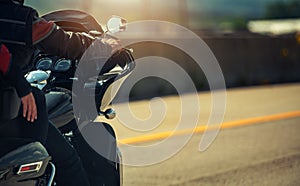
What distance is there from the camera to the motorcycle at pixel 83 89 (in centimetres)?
363

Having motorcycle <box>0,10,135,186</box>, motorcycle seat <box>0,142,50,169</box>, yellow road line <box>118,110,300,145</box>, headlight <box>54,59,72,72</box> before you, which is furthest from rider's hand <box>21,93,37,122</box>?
yellow road line <box>118,110,300,145</box>

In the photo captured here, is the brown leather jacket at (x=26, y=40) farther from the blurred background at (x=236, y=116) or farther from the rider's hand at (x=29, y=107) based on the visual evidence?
the blurred background at (x=236, y=116)

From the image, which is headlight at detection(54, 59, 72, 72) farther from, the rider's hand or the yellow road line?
the yellow road line

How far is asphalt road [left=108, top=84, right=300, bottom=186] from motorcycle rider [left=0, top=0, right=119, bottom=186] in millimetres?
3326

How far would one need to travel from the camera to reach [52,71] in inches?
151

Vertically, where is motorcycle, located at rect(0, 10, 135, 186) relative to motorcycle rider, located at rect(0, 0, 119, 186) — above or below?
below

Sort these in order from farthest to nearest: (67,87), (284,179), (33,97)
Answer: (284,179) < (67,87) < (33,97)

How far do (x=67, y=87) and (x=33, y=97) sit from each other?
733mm

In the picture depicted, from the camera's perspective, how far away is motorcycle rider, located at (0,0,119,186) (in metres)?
2.98

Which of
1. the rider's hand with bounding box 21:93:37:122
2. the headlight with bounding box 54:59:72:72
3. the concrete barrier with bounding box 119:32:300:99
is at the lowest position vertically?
the concrete barrier with bounding box 119:32:300:99

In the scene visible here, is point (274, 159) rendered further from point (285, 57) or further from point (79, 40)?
point (285, 57)

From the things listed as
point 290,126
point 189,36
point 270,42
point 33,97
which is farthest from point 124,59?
point 270,42

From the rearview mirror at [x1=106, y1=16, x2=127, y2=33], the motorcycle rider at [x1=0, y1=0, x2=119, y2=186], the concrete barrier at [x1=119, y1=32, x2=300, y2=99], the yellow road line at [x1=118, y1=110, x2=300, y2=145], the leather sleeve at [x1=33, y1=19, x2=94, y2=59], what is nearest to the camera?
the motorcycle rider at [x1=0, y1=0, x2=119, y2=186]

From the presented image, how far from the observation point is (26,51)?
308 cm
